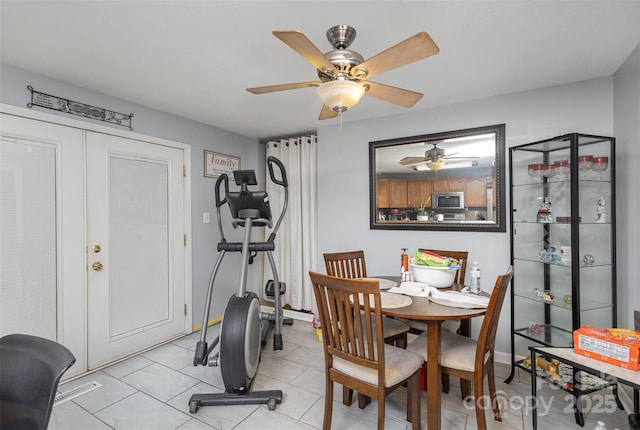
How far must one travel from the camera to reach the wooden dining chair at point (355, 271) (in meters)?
2.27

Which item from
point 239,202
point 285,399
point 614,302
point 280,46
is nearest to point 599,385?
point 614,302

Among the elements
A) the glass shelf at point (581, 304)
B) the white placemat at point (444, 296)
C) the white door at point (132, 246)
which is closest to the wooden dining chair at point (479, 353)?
the white placemat at point (444, 296)

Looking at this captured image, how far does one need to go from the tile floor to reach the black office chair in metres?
0.92

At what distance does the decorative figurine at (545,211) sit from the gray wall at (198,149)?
10.8 feet

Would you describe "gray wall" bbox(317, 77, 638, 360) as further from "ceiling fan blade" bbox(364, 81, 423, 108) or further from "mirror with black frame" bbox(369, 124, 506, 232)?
"ceiling fan blade" bbox(364, 81, 423, 108)

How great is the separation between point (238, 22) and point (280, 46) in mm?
310

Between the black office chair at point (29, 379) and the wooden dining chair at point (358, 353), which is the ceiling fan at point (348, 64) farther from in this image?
the black office chair at point (29, 379)

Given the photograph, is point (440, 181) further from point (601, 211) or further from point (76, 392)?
point (76, 392)

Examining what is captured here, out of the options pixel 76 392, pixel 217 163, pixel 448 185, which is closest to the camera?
pixel 76 392

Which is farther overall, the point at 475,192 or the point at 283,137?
the point at 283,137

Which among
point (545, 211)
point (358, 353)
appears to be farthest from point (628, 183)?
point (358, 353)

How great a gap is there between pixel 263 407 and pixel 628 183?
3.01 meters

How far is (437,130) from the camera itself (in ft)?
10.1

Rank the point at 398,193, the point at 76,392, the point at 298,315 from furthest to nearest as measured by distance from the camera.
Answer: the point at 298,315 < the point at 398,193 < the point at 76,392
